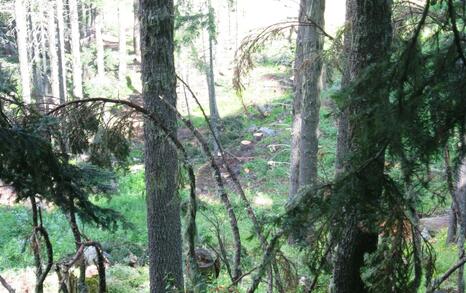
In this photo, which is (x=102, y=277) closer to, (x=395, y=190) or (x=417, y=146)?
(x=395, y=190)

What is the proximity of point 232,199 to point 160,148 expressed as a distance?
43.0ft

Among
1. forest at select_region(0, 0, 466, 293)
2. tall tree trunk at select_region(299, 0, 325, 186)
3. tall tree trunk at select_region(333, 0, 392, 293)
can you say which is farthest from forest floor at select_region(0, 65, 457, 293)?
tall tree trunk at select_region(299, 0, 325, 186)

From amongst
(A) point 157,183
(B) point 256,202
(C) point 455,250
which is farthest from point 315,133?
(B) point 256,202

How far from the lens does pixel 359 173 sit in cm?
279

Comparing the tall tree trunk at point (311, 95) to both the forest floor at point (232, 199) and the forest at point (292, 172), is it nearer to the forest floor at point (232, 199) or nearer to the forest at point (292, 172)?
the forest at point (292, 172)

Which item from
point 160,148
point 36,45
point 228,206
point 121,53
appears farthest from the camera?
point 121,53

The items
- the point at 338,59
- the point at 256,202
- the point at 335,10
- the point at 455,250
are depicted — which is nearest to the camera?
the point at 338,59

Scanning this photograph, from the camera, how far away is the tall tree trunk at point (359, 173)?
2.80 m

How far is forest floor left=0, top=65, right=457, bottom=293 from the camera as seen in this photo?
1013 centimetres

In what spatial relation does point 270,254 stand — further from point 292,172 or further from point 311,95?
point 292,172

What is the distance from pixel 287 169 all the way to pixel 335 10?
25.1m

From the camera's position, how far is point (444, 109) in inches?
97.7

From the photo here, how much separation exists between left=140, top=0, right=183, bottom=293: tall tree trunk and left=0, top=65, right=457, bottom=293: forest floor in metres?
0.39

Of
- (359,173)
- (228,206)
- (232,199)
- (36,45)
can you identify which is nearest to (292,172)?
(232,199)
